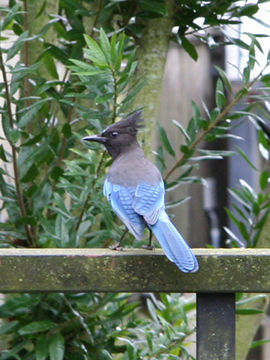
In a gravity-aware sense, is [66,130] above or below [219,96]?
below

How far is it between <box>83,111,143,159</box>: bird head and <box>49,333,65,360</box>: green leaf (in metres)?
0.56

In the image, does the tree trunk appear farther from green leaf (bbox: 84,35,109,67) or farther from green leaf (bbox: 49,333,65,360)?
green leaf (bbox: 49,333,65,360)

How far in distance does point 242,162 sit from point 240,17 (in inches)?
102

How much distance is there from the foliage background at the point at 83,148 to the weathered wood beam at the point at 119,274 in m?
0.75

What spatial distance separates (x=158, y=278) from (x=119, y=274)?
74mm

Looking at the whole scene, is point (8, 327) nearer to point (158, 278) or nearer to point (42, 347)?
point (42, 347)

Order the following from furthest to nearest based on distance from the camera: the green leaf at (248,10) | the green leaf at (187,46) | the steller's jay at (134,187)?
the green leaf at (187,46), the green leaf at (248,10), the steller's jay at (134,187)

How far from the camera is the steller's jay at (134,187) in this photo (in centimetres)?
192

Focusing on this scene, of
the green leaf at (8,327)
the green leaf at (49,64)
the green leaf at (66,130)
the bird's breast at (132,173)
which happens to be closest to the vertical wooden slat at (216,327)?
the bird's breast at (132,173)

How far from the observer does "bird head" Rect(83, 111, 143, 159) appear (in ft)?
7.75

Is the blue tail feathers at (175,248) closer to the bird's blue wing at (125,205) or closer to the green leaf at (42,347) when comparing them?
the bird's blue wing at (125,205)

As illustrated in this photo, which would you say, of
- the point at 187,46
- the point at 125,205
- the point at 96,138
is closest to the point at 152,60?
the point at 187,46

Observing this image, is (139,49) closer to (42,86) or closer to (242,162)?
(42,86)

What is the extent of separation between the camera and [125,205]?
7.02 ft
